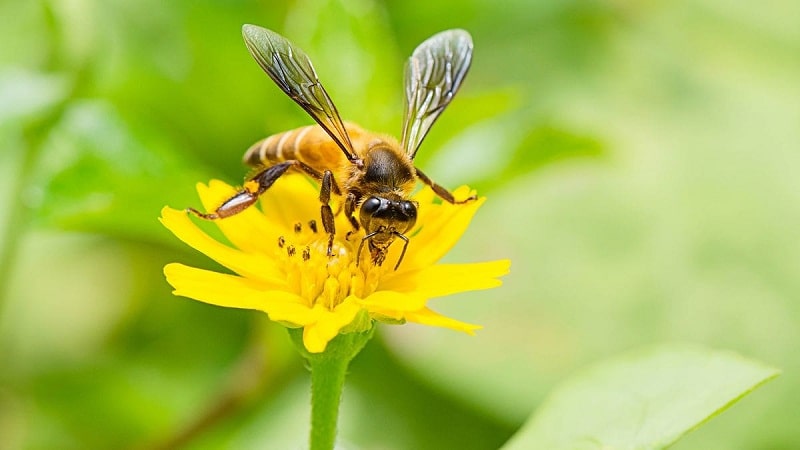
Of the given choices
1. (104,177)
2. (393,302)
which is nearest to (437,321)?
(393,302)

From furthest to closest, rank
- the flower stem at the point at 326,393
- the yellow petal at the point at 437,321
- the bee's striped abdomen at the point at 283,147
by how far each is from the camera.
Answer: the bee's striped abdomen at the point at 283,147
the flower stem at the point at 326,393
the yellow petal at the point at 437,321

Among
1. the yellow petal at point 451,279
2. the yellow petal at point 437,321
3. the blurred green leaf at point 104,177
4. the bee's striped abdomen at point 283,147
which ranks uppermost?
the blurred green leaf at point 104,177

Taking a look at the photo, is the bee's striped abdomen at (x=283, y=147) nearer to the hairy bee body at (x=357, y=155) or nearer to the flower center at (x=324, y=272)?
the hairy bee body at (x=357, y=155)

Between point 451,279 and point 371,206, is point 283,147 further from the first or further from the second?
point 451,279

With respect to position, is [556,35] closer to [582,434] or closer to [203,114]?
[203,114]

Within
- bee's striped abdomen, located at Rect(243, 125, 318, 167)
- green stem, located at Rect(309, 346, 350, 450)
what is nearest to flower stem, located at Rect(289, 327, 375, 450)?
green stem, located at Rect(309, 346, 350, 450)

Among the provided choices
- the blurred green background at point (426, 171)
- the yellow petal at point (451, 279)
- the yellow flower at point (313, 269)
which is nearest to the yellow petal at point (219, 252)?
the yellow flower at point (313, 269)
